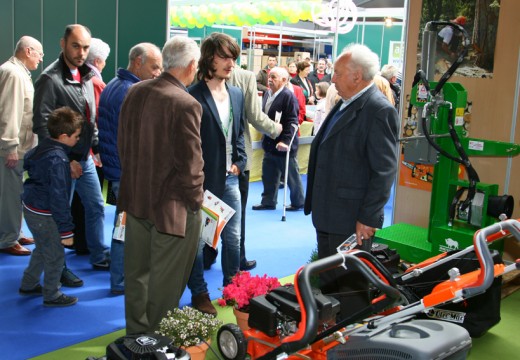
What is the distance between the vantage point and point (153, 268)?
3.07m

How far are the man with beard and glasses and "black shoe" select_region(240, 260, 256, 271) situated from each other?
1061 millimetres

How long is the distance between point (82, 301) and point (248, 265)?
135 cm

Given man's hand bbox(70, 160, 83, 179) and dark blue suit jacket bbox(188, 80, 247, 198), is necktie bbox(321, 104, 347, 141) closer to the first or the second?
dark blue suit jacket bbox(188, 80, 247, 198)

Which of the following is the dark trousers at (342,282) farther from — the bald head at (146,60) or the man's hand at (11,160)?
the man's hand at (11,160)

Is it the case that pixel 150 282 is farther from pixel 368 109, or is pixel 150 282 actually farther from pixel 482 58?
pixel 482 58

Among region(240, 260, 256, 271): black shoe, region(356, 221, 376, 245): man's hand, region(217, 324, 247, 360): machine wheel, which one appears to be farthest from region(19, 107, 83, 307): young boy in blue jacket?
region(356, 221, 376, 245): man's hand

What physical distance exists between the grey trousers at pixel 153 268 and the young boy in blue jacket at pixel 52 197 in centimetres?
71

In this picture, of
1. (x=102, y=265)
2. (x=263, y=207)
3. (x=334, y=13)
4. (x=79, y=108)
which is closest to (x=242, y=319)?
(x=102, y=265)

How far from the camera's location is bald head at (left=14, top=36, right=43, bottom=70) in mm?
4965

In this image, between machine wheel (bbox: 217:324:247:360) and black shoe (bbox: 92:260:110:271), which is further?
black shoe (bbox: 92:260:110:271)

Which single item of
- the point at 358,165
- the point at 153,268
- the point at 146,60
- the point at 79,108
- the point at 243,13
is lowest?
the point at 153,268

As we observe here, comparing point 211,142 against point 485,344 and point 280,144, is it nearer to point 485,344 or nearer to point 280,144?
point 485,344

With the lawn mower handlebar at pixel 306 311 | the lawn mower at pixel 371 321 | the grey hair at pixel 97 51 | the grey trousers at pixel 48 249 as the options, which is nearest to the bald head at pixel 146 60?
the grey hair at pixel 97 51

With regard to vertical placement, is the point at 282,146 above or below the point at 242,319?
above
